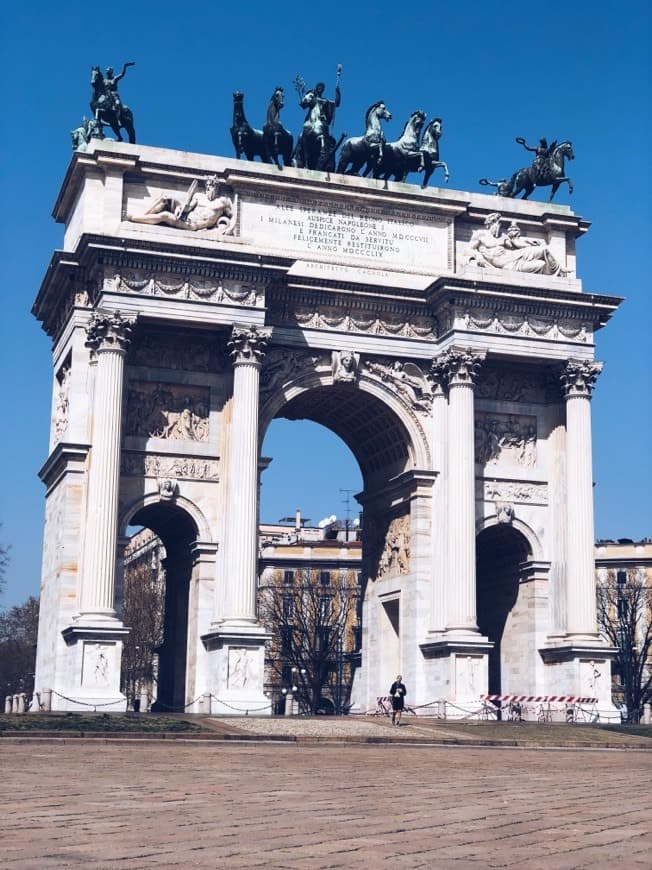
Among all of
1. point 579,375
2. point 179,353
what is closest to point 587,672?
point 579,375

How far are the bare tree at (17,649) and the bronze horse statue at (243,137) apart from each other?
54.8 meters

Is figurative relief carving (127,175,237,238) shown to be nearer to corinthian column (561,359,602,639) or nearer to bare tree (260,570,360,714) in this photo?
corinthian column (561,359,602,639)

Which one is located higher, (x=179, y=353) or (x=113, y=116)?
(x=113, y=116)

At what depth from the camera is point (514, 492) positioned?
48.9 meters

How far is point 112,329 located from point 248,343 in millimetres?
4290

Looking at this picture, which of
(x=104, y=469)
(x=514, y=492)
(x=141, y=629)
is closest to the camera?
(x=104, y=469)

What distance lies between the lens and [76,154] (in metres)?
45.5

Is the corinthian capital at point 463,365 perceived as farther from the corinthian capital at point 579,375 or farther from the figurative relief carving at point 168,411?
the figurative relief carving at point 168,411

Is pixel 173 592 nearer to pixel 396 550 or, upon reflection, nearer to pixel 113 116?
pixel 396 550

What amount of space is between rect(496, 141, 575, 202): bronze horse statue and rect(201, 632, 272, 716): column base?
19728 millimetres

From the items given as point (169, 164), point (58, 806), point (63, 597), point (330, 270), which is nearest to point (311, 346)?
point (330, 270)

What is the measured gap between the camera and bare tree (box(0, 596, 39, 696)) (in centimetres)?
9662

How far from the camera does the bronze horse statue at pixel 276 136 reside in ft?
157

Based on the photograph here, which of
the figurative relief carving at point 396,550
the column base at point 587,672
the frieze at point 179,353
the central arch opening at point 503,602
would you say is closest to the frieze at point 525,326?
the central arch opening at point 503,602
